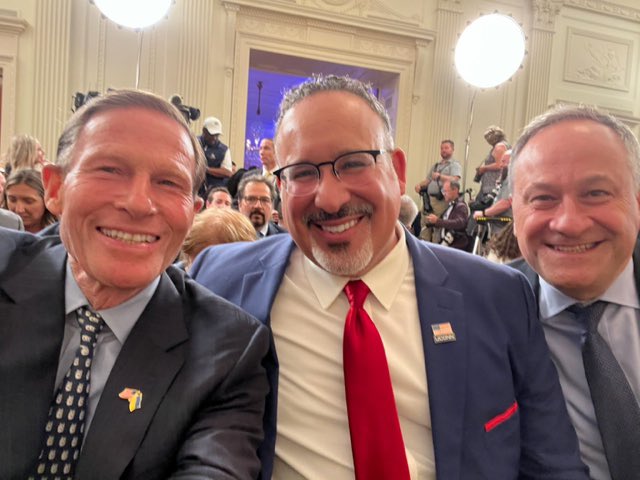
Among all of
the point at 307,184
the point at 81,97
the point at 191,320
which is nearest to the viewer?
the point at 191,320

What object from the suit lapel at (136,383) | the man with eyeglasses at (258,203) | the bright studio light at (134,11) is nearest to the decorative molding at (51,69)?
the bright studio light at (134,11)

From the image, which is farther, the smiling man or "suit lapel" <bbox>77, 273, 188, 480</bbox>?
the smiling man

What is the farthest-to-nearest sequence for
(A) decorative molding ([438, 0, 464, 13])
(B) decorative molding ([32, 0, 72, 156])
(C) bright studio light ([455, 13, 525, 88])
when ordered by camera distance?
1. (A) decorative molding ([438, 0, 464, 13])
2. (B) decorative molding ([32, 0, 72, 156])
3. (C) bright studio light ([455, 13, 525, 88])

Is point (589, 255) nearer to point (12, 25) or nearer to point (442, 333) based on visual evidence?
point (442, 333)

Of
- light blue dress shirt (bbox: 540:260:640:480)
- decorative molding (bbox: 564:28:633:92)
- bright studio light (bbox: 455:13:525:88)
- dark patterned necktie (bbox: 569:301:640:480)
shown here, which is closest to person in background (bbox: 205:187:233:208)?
bright studio light (bbox: 455:13:525:88)

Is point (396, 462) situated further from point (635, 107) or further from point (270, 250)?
point (635, 107)

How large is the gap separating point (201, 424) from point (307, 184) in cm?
67

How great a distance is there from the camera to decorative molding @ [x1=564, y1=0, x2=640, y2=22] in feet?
31.3

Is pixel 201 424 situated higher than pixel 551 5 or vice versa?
pixel 551 5

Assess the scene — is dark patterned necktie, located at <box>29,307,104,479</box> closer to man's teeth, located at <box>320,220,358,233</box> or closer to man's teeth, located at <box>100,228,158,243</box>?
man's teeth, located at <box>100,228,158,243</box>

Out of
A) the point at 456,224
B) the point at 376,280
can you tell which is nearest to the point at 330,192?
the point at 376,280

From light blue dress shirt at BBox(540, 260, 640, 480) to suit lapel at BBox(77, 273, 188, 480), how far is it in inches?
41.6

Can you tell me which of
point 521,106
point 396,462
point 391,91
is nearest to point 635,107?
point 521,106

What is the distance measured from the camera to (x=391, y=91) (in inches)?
358
